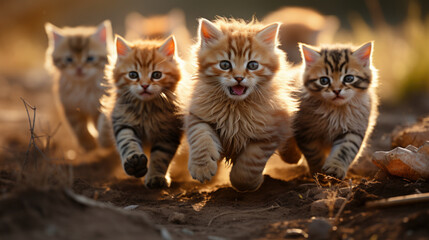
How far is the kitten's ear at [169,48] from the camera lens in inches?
138

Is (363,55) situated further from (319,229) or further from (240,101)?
(319,229)

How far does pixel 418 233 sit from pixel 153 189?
201 centimetres

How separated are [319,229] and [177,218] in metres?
0.80

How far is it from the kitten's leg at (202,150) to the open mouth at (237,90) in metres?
0.28

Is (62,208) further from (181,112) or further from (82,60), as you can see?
(82,60)

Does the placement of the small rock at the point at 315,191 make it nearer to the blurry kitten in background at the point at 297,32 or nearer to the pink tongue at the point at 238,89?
the pink tongue at the point at 238,89

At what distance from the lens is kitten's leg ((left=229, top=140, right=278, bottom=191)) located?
9.78 feet

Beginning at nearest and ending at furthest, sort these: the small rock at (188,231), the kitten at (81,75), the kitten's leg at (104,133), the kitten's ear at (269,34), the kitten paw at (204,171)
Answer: the small rock at (188,231) < the kitten paw at (204,171) < the kitten's ear at (269,34) < the kitten's leg at (104,133) < the kitten at (81,75)

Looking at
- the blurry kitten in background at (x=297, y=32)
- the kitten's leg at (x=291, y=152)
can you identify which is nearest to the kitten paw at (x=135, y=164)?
the kitten's leg at (x=291, y=152)

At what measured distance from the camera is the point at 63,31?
555 cm

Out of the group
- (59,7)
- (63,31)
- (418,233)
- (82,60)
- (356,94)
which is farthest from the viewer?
(59,7)

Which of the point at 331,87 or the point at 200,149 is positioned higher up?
the point at 331,87

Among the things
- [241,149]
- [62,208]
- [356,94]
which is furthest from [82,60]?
[62,208]

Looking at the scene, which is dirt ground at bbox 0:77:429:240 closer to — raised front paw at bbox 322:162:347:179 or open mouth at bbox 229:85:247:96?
raised front paw at bbox 322:162:347:179
